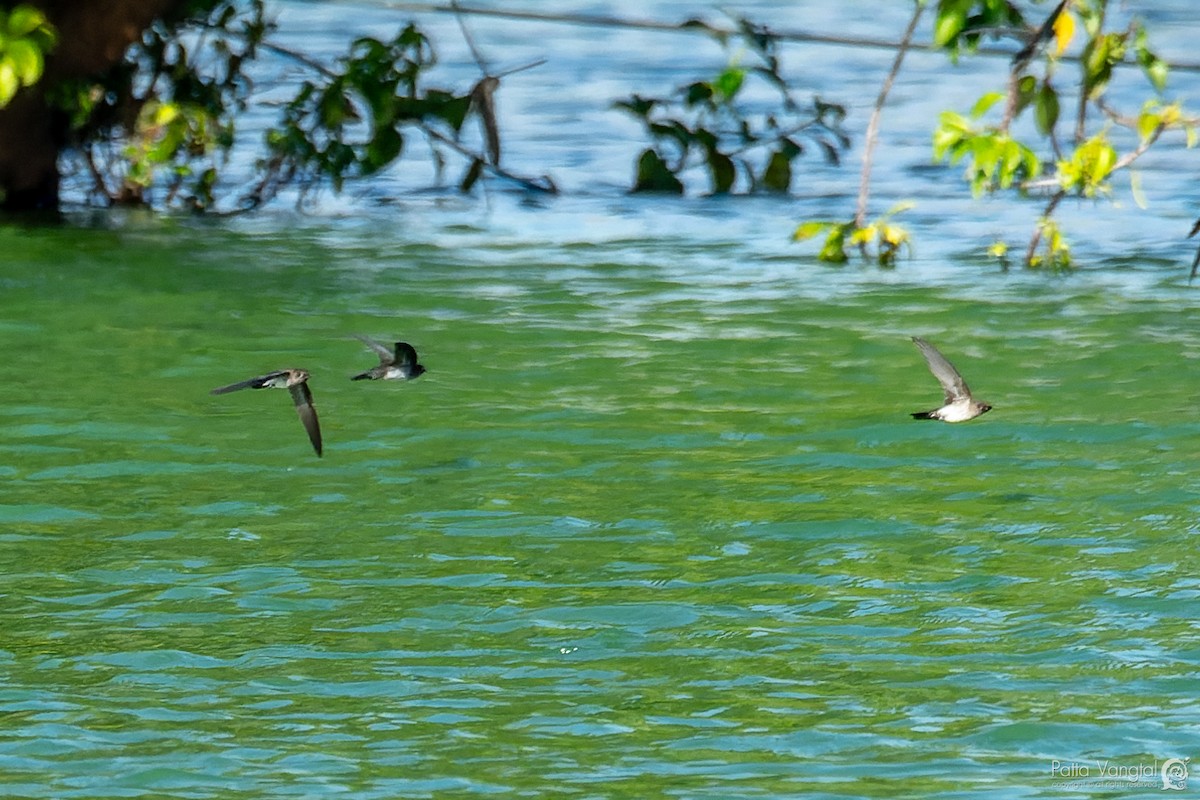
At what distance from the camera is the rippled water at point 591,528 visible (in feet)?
16.4

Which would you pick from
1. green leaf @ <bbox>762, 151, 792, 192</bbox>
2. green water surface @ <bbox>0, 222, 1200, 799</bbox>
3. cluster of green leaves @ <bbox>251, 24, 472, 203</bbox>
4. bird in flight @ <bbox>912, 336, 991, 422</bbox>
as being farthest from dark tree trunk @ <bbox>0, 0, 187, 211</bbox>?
bird in flight @ <bbox>912, 336, 991, 422</bbox>

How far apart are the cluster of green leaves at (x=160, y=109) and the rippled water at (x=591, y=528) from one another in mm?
913


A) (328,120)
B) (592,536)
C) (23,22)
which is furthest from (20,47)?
(592,536)

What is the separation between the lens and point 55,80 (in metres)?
11.8

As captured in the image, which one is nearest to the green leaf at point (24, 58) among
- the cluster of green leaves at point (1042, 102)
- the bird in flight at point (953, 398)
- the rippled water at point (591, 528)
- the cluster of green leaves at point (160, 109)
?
the rippled water at point (591, 528)

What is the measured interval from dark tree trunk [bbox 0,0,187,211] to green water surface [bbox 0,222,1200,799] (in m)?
1.24

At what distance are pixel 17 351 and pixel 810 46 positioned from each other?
12.5 meters

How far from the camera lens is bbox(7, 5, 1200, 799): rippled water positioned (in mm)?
5004

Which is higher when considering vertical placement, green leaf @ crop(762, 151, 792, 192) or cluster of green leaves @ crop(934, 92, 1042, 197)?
cluster of green leaves @ crop(934, 92, 1042, 197)

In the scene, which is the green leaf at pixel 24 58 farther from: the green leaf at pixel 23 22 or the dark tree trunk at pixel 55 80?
the dark tree trunk at pixel 55 80

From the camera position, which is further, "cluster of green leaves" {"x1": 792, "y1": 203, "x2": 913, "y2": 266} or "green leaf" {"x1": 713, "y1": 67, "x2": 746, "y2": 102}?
"green leaf" {"x1": 713, "y1": 67, "x2": 746, "y2": 102}

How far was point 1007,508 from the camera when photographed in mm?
7020

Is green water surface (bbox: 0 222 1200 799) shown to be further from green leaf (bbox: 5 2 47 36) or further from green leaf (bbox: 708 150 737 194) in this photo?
green leaf (bbox: 708 150 737 194)

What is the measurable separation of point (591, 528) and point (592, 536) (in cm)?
8
